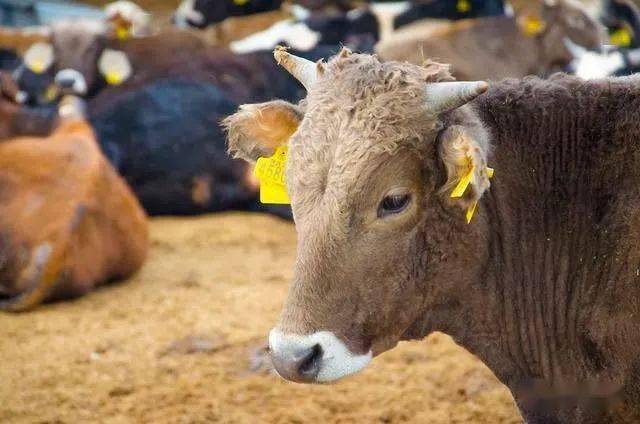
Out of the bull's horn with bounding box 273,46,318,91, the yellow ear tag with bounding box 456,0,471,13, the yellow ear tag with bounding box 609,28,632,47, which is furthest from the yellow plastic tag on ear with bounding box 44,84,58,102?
the bull's horn with bounding box 273,46,318,91

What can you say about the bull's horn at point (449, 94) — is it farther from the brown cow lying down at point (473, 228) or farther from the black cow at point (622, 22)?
the black cow at point (622, 22)

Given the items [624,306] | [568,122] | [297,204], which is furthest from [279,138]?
[624,306]

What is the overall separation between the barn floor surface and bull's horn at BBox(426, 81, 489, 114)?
1.58m

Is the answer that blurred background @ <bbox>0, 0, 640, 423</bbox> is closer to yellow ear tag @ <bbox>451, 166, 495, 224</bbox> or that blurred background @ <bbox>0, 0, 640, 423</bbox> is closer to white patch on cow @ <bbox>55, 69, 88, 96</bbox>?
white patch on cow @ <bbox>55, 69, 88, 96</bbox>

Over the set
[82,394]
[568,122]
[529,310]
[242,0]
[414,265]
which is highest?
[568,122]

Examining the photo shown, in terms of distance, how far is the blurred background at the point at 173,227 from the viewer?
377 cm

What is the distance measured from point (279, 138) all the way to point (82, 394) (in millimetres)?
1699

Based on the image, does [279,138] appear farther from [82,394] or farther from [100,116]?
[100,116]

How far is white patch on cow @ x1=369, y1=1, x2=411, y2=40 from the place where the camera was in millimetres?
12497

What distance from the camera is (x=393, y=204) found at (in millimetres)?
2441

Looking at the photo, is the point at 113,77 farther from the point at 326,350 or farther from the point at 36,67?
the point at 326,350

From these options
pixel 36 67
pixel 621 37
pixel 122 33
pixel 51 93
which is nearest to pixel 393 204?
pixel 51 93

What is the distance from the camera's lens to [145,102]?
8695mm

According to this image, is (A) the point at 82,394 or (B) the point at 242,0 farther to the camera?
(B) the point at 242,0
